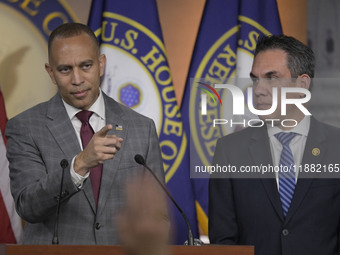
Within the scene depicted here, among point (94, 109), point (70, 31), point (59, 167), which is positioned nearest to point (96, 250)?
point (59, 167)

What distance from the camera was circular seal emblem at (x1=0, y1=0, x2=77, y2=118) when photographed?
142 inches

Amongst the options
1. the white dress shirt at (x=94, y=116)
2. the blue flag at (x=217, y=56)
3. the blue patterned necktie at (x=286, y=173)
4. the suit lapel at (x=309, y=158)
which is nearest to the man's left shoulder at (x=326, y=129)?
the suit lapel at (x=309, y=158)

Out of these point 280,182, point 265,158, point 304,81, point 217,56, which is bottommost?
point 280,182

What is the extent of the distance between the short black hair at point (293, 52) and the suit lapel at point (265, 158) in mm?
333

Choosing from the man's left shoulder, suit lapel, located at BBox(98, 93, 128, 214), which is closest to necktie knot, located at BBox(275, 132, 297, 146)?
the man's left shoulder

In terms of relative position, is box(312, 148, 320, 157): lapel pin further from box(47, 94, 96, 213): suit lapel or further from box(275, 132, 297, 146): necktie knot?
box(47, 94, 96, 213): suit lapel

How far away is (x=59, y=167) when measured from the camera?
2.36 m

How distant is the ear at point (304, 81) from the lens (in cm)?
272

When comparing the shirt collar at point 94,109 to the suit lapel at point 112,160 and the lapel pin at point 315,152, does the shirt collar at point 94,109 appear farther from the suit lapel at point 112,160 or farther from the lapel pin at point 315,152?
the lapel pin at point 315,152

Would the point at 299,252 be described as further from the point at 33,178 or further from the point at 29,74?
the point at 29,74

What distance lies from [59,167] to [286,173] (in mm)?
1031

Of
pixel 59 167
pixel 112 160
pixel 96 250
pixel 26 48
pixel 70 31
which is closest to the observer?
pixel 96 250

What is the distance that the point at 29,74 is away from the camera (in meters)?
3.62

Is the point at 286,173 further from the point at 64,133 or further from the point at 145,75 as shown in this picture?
the point at 145,75
